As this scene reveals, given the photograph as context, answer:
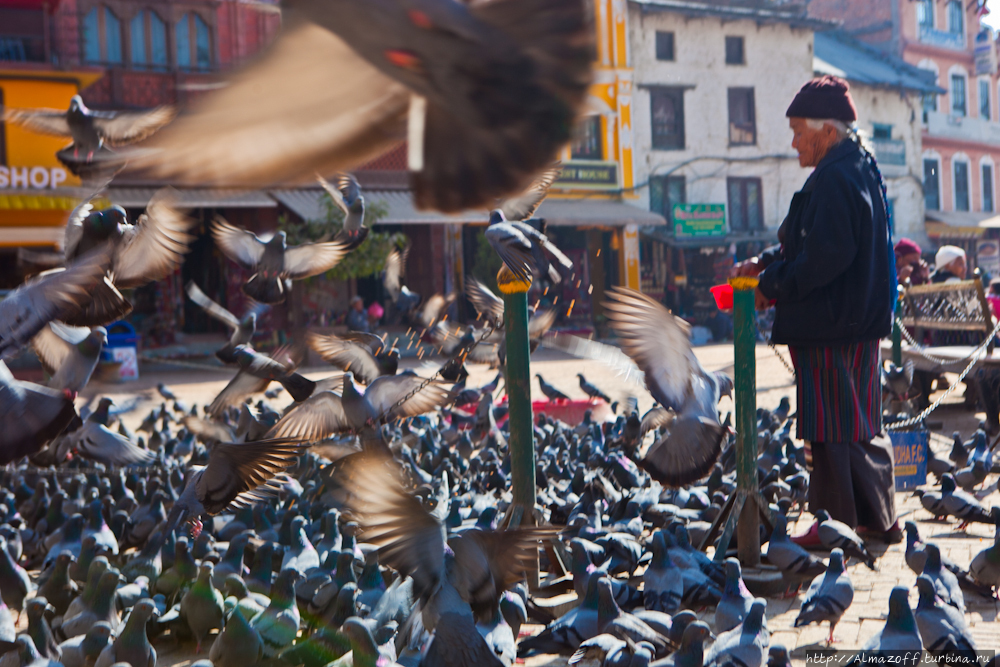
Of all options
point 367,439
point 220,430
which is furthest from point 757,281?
point 220,430

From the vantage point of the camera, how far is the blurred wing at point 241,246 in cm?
651

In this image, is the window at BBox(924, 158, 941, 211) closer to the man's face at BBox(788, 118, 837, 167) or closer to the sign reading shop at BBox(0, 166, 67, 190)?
the sign reading shop at BBox(0, 166, 67, 190)

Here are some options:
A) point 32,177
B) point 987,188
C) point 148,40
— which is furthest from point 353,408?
point 987,188

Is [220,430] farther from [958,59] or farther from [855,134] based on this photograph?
[958,59]

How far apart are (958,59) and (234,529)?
3706 cm

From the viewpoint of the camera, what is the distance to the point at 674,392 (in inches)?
180

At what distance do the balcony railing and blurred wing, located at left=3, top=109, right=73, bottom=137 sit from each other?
3500 cm

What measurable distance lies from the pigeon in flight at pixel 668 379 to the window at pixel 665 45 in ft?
84.3

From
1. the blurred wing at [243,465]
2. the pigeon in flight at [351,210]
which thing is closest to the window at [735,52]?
the pigeon in flight at [351,210]

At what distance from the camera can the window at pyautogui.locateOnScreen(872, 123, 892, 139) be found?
32.3 metres

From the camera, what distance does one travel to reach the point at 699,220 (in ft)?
95.5

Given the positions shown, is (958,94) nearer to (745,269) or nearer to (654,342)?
(745,269)

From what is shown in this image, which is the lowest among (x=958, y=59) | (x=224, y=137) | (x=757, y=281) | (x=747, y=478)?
(x=747, y=478)

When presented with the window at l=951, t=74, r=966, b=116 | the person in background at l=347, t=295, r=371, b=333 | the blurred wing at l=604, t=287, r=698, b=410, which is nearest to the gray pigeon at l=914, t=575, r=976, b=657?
the blurred wing at l=604, t=287, r=698, b=410
